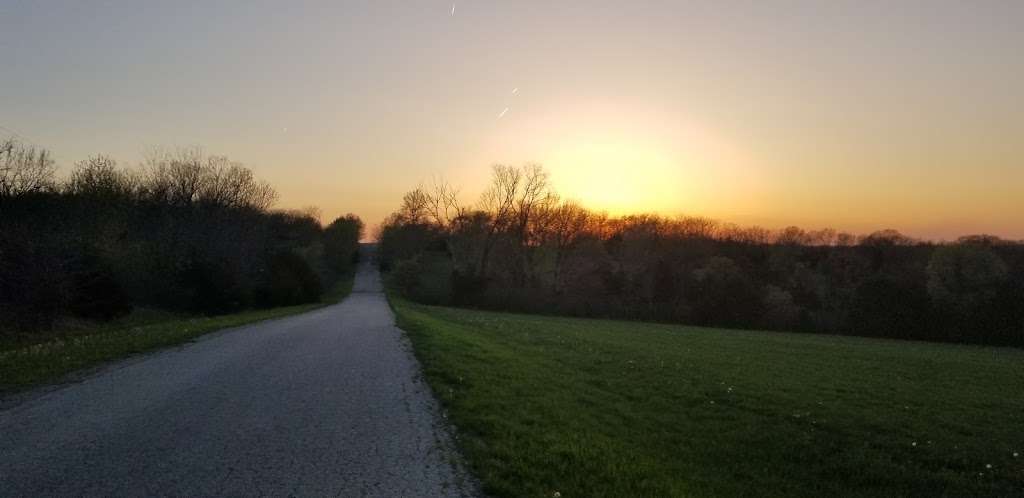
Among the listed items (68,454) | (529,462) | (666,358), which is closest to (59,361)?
(68,454)

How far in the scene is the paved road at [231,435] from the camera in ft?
21.0

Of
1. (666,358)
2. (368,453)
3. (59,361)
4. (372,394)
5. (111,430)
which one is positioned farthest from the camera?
(666,358)

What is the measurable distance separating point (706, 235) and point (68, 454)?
92.7m

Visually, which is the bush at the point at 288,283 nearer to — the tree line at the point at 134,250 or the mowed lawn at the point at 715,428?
the tree line at the point at 134,250

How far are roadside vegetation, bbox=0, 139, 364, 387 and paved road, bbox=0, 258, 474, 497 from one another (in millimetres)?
2729

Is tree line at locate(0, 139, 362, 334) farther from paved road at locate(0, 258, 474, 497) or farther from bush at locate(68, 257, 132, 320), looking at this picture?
paved road at locate(0, 258, 474, 497)

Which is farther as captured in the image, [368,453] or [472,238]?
[472,238]

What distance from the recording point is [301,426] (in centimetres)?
884

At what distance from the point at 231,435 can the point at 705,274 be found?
55793mm

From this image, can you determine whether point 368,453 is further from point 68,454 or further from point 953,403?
point 953,403

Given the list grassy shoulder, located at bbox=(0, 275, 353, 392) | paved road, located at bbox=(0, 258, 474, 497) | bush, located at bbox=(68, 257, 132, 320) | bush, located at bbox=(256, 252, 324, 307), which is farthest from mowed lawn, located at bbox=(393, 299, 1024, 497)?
bush, located at bbox=(256, 252, 324, 307)

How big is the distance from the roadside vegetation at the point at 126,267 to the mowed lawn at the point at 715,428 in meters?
8.68

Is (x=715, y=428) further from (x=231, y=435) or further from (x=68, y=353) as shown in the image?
(x=68, y=353)

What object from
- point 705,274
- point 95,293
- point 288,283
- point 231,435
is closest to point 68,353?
point 231,435
